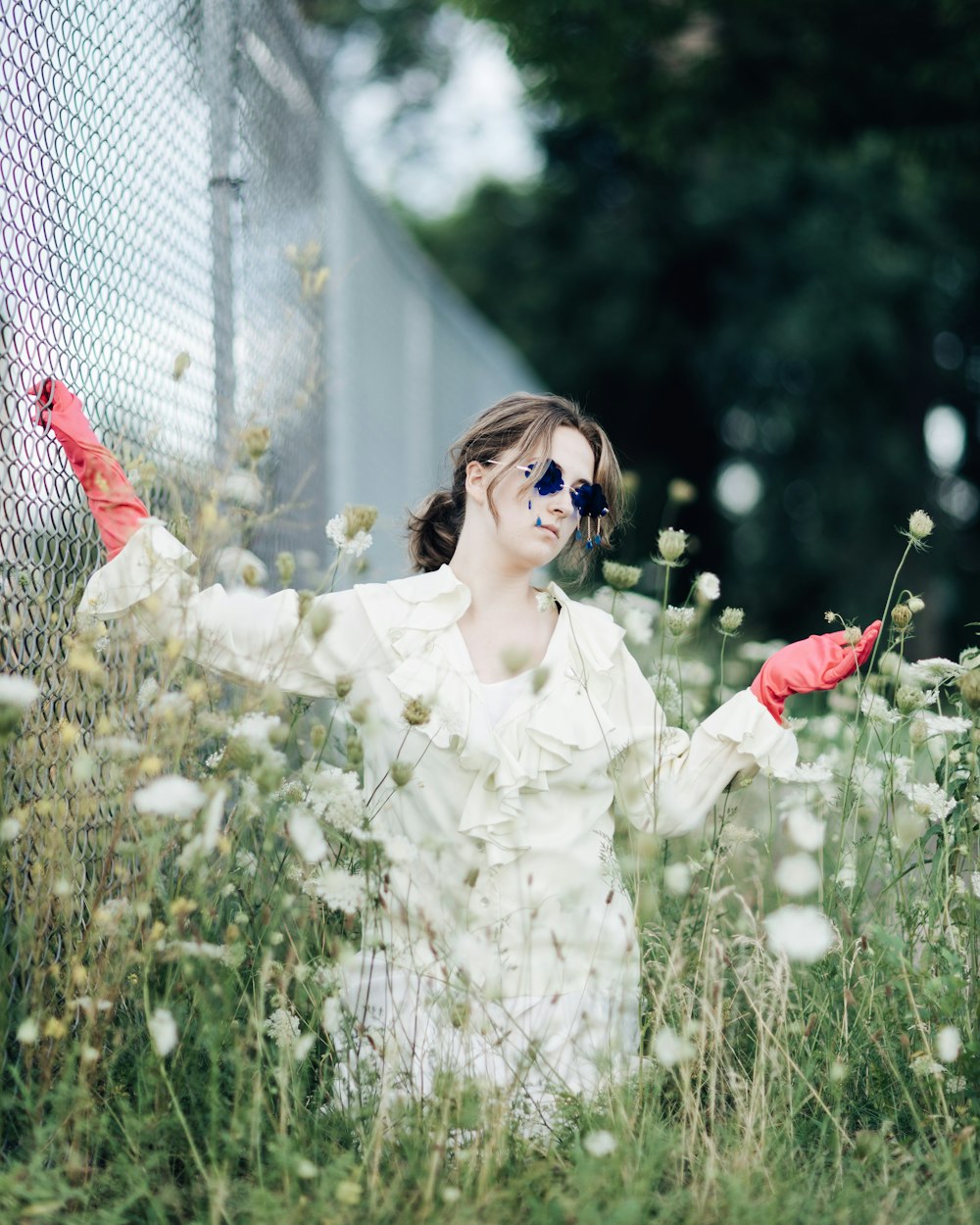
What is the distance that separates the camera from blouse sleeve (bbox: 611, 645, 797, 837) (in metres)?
2.41

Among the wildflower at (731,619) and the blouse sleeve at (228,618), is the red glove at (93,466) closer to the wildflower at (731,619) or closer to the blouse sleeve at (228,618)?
the blouse sleeve at (228,618)

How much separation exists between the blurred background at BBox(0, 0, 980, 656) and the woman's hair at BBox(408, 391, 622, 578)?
1.26ft

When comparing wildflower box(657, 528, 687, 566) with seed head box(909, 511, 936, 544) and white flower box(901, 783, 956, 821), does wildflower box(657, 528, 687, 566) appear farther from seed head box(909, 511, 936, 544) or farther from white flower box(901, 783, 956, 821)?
white flower box(901, 783, 956, 821)

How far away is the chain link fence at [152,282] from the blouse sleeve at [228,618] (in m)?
0.14

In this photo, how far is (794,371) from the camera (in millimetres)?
13820

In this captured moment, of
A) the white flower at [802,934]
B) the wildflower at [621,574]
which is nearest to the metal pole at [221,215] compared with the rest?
the wildflower at [621,574]

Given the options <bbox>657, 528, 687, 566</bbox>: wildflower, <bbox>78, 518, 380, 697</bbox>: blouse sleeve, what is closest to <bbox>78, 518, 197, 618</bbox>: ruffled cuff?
<bbox>78, 518, 380, 697</bbox>: blouse sleeve

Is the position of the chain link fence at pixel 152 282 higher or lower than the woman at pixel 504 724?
higher

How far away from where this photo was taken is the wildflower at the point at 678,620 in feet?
7.71

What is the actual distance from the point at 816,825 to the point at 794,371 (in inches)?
A: 502

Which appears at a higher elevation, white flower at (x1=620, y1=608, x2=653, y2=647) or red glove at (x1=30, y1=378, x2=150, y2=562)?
red glove at (x1=30, y1=378, x2=150, y2=562)

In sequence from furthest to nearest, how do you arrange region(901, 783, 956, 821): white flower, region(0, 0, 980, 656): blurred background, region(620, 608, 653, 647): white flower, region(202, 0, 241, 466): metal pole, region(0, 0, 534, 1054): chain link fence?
1. region(202, 0, 241, 466): metal pole
2. region(620, 608, 653, 647): white flower
3. region(0, 0, 980, 656): blurred background
4. region(901, 783, 956, 821): white flower
5. region(0, 0, 534, 1054): chain link fence

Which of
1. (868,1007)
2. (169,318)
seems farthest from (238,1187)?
(169,318)

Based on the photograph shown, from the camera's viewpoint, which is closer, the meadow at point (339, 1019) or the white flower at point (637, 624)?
the meadow at point (339, 1019)
